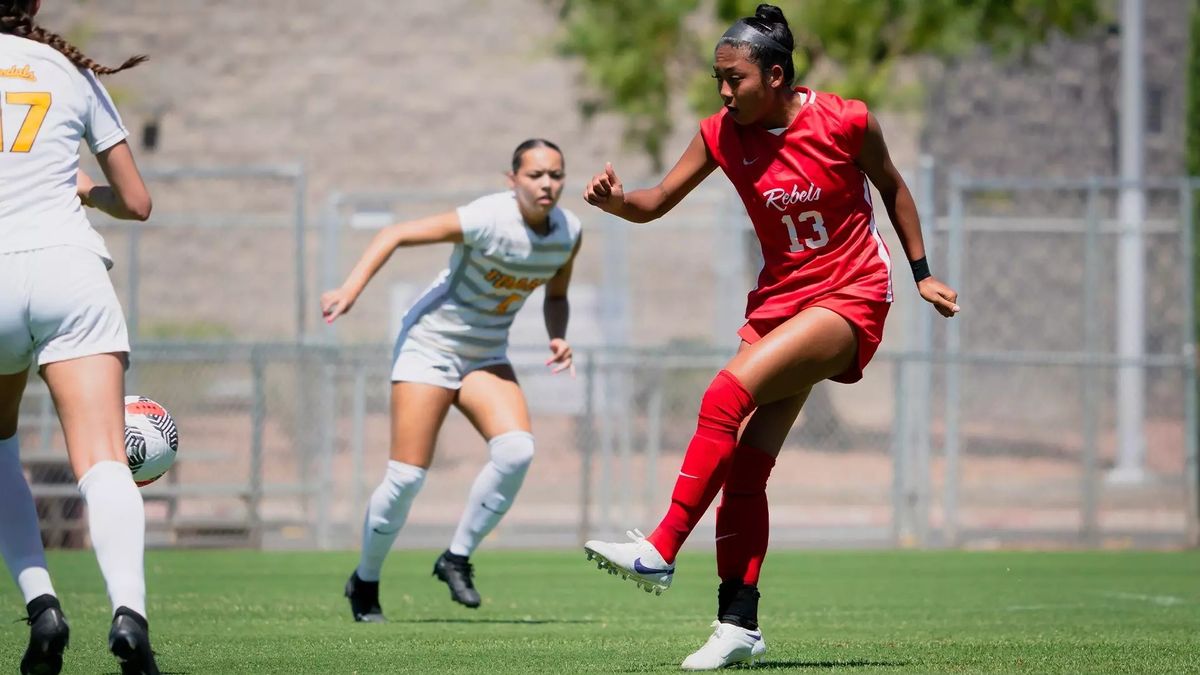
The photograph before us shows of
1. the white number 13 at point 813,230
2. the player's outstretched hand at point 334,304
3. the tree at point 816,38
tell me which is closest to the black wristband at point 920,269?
the white number 13 at point 813,230

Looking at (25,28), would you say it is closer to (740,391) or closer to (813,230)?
(740,391)

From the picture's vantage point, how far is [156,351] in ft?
47.2

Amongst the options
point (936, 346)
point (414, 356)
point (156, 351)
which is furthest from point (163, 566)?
point (936, 346)

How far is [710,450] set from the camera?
5707mm

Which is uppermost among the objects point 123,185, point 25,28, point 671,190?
point 25,28

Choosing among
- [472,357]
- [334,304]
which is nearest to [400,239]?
[472,357]

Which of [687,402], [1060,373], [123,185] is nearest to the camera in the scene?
[123,185]

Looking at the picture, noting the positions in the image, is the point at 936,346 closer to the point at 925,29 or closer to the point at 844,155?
the point at 925,29

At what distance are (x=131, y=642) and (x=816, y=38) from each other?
1762 centimetres

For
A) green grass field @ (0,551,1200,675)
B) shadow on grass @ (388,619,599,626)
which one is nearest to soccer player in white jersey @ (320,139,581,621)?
shadow on grass @ (388,619,599,626)

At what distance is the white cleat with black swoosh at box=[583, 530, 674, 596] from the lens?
5.43m

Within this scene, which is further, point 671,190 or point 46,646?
point 671,190

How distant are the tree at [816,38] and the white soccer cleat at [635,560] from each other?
15.6 metres

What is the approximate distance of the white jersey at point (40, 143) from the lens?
193 inches
